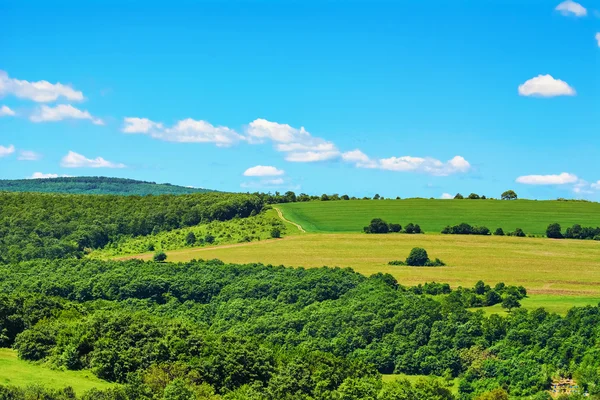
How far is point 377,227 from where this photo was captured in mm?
167875

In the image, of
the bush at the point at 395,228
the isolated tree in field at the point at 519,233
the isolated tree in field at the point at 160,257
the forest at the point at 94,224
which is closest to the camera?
the isolated tree in field at the point at 160,257

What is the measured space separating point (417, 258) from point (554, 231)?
32067mm

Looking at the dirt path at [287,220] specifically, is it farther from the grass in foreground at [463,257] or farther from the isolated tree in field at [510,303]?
the isolated tree in field at [510,303]

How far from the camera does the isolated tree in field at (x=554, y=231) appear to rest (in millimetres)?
157750

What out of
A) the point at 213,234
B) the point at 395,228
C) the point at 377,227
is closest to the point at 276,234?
the point at 213,234

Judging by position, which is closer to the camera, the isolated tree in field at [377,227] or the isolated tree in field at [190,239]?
the isolated tree in field at [377,227]

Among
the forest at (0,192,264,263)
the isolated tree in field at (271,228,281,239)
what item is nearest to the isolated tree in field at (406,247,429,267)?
the isolated tree in field at (271,228,281,239)

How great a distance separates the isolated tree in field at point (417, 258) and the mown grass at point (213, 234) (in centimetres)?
3338

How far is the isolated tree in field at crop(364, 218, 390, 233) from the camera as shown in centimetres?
16799

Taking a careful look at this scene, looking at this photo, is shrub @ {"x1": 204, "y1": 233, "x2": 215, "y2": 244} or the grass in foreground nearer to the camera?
the grass in foreground

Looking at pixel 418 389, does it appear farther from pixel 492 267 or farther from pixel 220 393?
pixel 492 267

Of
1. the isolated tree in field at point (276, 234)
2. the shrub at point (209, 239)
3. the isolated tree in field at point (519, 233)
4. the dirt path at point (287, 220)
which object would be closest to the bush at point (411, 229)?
the isolated tree in field at point (519, 233)

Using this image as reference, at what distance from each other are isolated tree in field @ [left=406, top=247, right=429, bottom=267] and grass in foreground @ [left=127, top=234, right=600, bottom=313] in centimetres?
266

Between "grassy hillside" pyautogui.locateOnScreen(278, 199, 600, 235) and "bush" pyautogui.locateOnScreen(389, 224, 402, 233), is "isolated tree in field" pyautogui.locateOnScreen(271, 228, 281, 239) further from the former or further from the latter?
"bush" pyautogui.locateOnScreen(389, 224, 402, 233)
